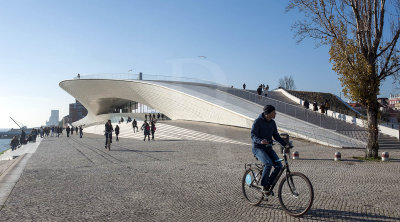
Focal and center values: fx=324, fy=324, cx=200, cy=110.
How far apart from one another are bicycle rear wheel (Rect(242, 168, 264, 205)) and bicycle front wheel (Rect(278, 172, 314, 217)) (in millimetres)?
465

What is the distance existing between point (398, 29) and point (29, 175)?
11.9 metres

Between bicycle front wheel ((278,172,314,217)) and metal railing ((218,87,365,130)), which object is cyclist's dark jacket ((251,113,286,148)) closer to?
bicycle front wheel ((278,172,314,217))

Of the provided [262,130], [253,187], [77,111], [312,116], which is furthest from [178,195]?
[77,111]

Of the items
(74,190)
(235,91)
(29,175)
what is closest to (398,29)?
(74,190)

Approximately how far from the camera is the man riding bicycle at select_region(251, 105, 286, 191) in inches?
181

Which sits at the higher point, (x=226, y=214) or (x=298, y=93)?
(x=298, y=93)

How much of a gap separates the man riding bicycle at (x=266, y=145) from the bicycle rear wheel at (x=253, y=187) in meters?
0.16

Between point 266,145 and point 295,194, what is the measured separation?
771 millimetres

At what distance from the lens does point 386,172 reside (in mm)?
8109

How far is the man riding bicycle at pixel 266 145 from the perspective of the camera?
15.1 ft

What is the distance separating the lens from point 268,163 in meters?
4.57

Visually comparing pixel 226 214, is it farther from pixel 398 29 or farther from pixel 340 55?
pixel 398 29

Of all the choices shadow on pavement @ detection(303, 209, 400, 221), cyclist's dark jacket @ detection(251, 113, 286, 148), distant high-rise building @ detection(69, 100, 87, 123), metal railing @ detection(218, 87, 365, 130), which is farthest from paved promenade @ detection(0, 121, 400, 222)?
distant high-rise building @ detection(69, 100, 87, 123)

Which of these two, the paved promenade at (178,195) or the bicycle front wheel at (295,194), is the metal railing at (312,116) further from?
the bicycle front wheel at (295,194)
